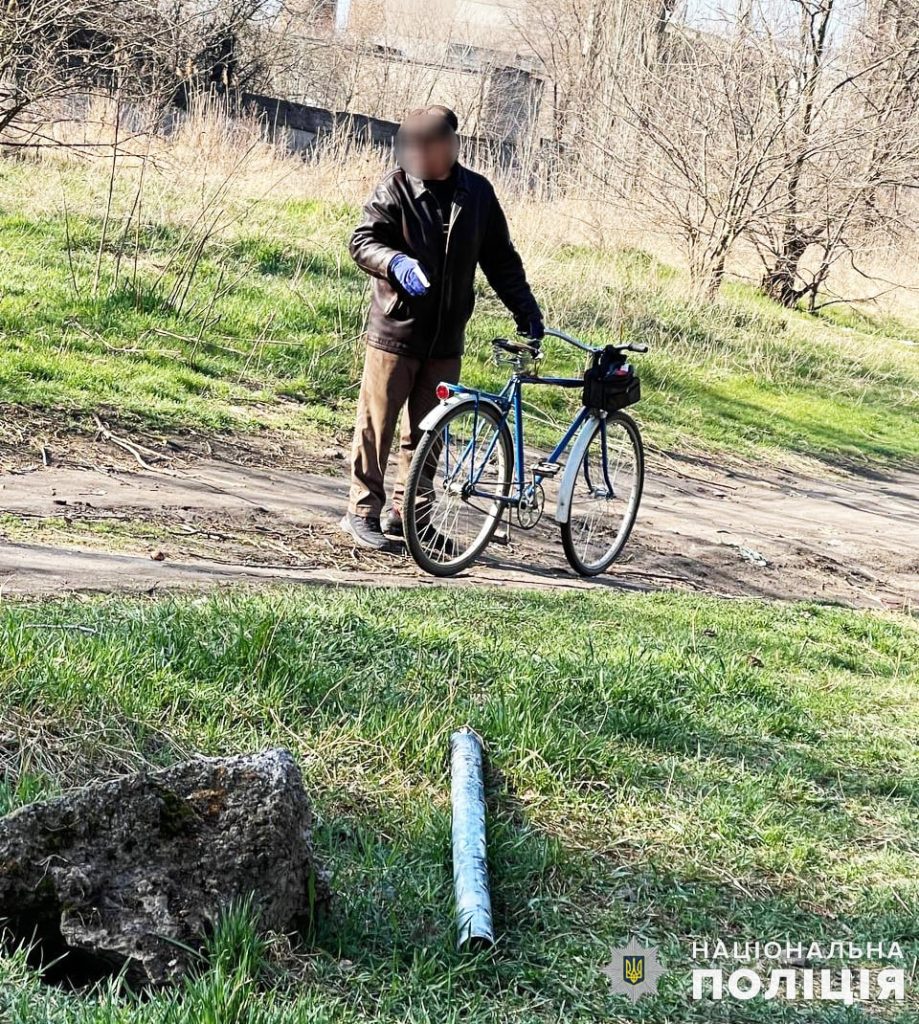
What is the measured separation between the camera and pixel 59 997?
2605 millimetres

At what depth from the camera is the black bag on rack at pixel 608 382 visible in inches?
275

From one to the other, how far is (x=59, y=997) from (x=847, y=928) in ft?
7.18

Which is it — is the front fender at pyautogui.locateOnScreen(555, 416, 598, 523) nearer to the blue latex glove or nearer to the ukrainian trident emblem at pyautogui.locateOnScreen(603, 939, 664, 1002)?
the blue latex glove

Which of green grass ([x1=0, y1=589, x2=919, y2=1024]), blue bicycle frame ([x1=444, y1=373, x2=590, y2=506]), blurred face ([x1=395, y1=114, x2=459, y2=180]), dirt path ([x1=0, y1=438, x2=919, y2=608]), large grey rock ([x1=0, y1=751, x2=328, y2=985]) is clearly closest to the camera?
large grey rock ([x1=0, y1=751, x2=328, y2=985])

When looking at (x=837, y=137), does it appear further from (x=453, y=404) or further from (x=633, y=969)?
(x=633, y=969)

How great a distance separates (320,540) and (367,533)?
0.27 meters

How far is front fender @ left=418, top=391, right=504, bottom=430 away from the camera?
253 inches

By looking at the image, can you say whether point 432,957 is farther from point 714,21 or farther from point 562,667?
point 714,21

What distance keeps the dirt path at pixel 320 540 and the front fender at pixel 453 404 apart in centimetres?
84

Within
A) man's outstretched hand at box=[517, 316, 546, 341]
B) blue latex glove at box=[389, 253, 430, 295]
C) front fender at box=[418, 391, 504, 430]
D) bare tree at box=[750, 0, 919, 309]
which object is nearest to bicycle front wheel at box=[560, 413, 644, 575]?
man's outstretched hand at box=[517, 316, 546, 341]

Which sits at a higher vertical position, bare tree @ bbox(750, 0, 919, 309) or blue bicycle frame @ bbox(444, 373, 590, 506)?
bare tree @ bbox(750, 0, 919, 309)

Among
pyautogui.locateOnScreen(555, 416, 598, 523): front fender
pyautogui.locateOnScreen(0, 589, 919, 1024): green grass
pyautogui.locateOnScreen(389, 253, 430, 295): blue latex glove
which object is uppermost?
pyautogui.locateOnScreen(389, 253, 430, 295): blue latex glove

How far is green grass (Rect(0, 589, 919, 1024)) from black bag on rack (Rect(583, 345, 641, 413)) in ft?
6.42

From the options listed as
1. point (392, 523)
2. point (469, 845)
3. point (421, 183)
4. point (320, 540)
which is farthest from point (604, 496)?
point (469, 845)
